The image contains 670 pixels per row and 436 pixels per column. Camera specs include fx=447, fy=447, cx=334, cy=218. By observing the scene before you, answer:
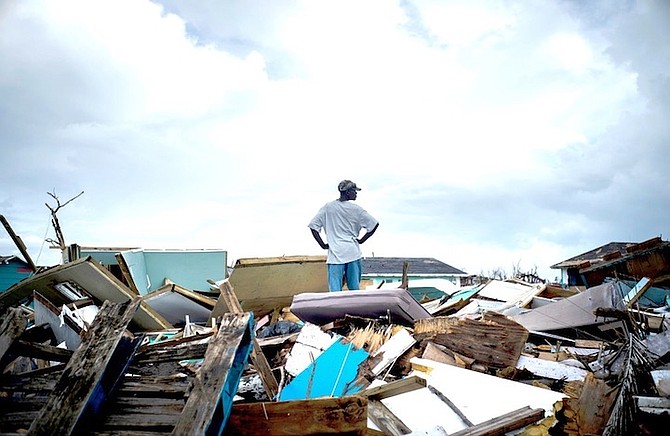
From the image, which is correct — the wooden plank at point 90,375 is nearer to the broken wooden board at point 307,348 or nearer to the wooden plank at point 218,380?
the wooden plank at point 218,380

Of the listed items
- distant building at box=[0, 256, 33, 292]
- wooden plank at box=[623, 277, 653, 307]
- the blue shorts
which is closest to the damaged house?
the blue shorts

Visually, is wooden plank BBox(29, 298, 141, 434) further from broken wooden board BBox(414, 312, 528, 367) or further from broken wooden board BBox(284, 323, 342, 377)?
broken wooden board BBox(414, 312, 528, 367)

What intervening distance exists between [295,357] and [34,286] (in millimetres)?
3487

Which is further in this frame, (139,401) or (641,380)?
(641,380)

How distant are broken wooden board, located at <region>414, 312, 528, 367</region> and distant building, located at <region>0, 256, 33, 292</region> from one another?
16.7m

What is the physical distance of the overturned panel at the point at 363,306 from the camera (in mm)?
4098

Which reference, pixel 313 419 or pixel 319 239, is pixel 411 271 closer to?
pixel 319 239

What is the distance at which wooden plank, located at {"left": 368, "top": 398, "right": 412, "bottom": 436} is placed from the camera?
2.33 m

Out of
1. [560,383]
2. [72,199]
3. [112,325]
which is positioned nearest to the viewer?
[112,325]

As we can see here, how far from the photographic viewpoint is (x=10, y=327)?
2037mm

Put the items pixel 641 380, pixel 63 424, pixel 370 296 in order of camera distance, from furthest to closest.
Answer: pixel 370 296 < pixel 641 380 < pixel 63 424

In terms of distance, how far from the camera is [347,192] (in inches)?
205

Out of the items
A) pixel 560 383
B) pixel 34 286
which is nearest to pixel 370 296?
pixel 560 383

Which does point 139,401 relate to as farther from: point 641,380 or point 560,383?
point 560,383
